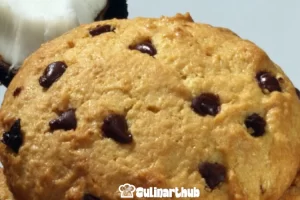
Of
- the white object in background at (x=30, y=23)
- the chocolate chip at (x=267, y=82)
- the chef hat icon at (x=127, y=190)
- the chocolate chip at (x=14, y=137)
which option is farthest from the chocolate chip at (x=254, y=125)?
the white object in background at (x=30, y=23)

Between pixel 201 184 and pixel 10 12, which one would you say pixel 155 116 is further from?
pixel 10 12

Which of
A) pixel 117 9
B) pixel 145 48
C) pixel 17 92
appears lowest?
pixel 17 92

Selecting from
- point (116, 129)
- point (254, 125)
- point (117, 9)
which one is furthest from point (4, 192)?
point (117, 9)

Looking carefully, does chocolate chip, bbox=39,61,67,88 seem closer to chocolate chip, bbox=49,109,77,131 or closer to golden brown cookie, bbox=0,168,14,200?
chocolate chip, bbox=49,109,77,131

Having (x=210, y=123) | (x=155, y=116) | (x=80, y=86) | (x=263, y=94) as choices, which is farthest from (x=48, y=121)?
(x=263, y=94)

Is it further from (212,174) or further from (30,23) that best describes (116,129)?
(30,23)

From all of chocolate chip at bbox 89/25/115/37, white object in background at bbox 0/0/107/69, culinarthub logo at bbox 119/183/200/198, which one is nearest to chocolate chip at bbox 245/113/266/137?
culinarthub logo at bbox 119/183/200/198
